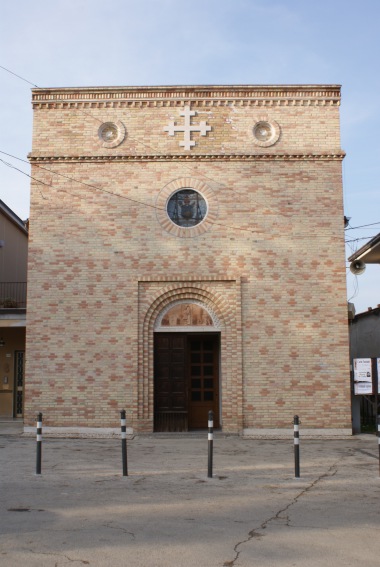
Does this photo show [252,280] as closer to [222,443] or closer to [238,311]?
[238,311]

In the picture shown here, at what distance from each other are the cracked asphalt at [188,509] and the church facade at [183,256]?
297 centimetres

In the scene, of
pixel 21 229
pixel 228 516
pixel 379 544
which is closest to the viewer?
pixel 379 544

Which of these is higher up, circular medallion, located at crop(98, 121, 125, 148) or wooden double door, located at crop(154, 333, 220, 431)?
circular medallion, located at crop(98, 121, 125, 148)

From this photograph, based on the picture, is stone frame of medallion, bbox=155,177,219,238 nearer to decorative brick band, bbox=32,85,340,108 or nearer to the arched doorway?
the arched doorway

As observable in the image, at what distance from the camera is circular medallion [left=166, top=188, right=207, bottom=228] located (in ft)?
56.4

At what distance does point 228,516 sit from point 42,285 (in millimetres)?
10677

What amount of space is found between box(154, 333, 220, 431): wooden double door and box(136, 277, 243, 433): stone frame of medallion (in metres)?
0.31

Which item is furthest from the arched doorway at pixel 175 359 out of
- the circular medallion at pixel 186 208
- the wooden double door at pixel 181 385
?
the circular medallion at pixel 186 208

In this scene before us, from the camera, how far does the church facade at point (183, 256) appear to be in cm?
1653

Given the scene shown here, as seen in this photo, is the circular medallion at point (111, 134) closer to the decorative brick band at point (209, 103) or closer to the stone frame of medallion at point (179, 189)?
the decorative brick band at point (209, 103)

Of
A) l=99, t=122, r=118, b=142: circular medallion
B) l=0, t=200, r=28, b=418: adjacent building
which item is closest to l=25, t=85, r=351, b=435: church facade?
l=99, t=122, r=118, b=142: circular medallion

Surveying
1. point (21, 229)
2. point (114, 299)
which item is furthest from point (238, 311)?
point (21, 229)

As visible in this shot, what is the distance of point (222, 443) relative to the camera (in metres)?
15.2

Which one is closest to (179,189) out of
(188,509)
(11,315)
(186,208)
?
(186,208)
